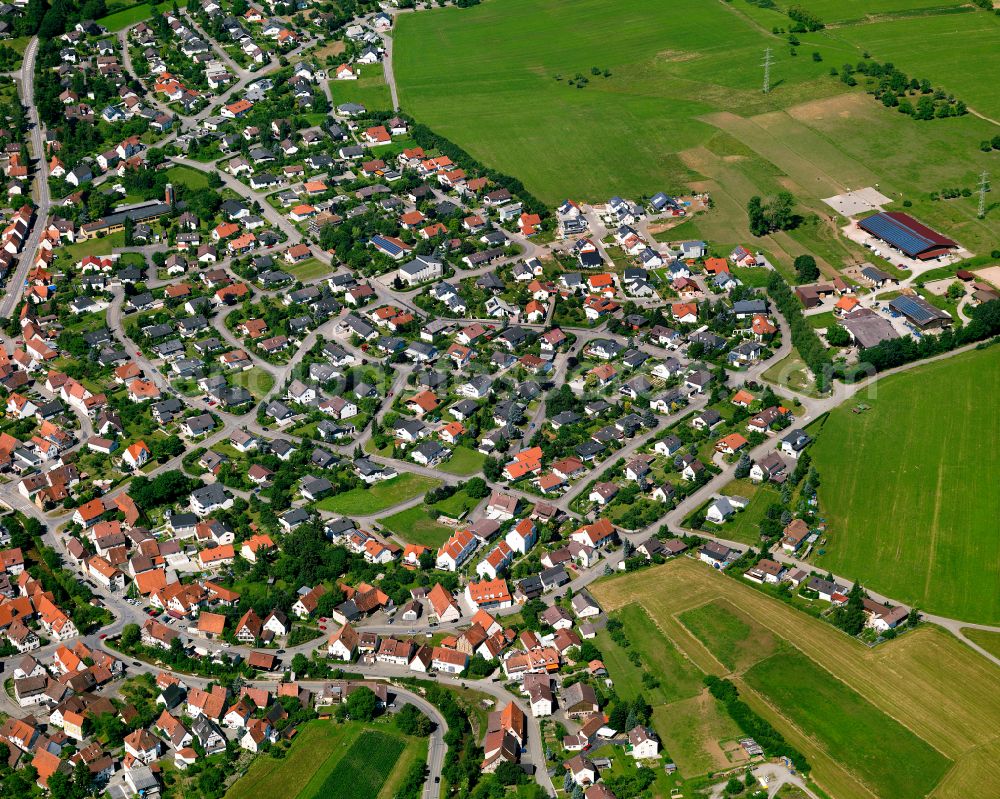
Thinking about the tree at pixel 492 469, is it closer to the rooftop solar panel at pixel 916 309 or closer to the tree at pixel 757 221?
the rooftop solar panel at pixel 916 309

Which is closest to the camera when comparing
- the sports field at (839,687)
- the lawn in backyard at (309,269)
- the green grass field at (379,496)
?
the sports field at (839,687)

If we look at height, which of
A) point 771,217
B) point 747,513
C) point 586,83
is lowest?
point 747,513

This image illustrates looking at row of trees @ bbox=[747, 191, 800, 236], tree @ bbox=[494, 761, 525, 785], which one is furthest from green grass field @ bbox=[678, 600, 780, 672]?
row of trees @ bbox=[747, 191, 800, 236]

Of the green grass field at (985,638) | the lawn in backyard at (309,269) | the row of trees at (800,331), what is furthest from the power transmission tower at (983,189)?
the lawn in backyard at (309,269)

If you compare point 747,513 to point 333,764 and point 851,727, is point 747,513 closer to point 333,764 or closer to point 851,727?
point 851,727

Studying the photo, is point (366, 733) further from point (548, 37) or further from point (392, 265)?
point (548, 37)

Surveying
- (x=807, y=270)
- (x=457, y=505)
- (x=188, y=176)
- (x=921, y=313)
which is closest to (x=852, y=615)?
(x=457, y=505)
